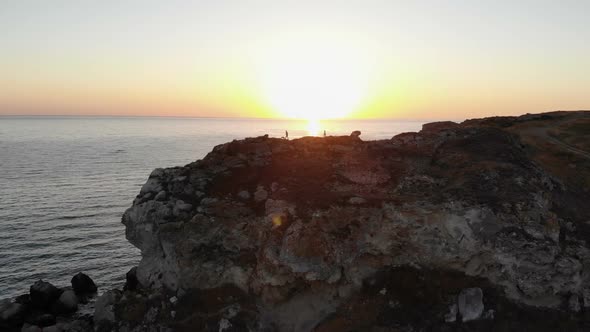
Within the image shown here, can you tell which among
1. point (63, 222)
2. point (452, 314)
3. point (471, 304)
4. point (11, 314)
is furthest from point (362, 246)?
point (63, 222)

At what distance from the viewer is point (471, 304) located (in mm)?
25109

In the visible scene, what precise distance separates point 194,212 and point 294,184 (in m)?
7.47

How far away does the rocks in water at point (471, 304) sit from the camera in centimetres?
2500

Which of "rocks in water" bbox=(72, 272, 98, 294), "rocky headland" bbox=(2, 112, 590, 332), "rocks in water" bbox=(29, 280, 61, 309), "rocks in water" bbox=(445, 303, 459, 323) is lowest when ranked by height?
"rocks in water" bbox=(72, 272, 98, 294)

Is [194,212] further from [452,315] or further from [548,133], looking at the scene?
[548,133]

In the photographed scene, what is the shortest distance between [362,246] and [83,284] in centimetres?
2979

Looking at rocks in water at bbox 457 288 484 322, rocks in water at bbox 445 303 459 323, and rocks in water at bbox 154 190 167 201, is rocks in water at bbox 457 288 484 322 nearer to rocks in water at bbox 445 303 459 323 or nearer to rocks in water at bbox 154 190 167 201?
rocks in water at bbox 445 303 459 323

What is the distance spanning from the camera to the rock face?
2589cm

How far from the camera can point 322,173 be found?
34156mm

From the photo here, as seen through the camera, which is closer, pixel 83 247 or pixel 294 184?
pixel 294 184

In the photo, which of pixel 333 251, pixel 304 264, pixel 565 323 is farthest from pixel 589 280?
pixel 304 264

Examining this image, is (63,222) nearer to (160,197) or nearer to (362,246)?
(160,197)

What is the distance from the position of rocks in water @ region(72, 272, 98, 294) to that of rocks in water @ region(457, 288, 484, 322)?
114 feet

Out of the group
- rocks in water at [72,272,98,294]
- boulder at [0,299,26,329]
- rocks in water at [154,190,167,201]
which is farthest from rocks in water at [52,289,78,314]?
rocks in water at [154,190,167,201]
